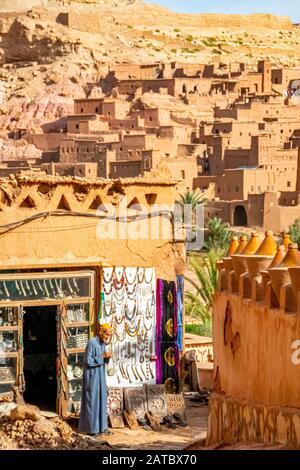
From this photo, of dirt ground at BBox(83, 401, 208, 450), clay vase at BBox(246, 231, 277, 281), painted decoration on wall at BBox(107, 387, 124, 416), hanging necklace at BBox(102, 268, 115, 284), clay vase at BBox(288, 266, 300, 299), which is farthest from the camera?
hanging necklace at BBox(102, 268, 115, 284)

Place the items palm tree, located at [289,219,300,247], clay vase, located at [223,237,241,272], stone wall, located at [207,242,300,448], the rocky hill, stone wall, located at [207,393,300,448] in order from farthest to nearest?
1. the rocky hill
2. palm tree, located at [289,219,300,247]
3. clay vase, located at [223,237,241,272]
4. stone wall, located at [207,242,300,448]
5. stone wall, located at [207,393,300,448]

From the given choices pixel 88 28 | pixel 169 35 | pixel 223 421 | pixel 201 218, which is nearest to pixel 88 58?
pixel 88 28

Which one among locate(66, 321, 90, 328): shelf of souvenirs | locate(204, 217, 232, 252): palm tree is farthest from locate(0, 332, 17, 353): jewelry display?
locate(204, 217, 232, 252): palm tree

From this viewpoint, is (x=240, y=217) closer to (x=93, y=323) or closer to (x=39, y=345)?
(x=39, y=345)

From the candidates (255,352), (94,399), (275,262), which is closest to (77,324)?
(94,399)

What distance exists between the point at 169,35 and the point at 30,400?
65001 mm

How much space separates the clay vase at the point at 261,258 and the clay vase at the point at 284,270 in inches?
23.8

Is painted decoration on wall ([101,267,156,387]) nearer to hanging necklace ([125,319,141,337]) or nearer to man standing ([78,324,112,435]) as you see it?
hanging necklace ([125,319,141,337])

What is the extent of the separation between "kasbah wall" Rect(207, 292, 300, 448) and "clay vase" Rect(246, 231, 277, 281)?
178 millimetres

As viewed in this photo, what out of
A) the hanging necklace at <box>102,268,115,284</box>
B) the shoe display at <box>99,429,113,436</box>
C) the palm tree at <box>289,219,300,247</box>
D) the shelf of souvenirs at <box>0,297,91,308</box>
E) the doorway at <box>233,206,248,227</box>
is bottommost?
the shoe display at <box>99,429,113,436</box>

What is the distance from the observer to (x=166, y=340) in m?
11.7

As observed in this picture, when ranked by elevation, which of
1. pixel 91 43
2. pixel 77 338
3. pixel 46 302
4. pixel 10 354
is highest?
pixel 91 43

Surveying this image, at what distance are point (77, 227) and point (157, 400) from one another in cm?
157

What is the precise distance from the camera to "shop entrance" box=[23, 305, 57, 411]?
40.3 feet
